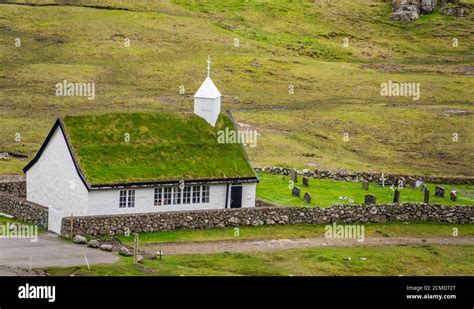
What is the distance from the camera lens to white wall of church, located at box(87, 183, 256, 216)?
7031cm

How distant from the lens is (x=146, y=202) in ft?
237

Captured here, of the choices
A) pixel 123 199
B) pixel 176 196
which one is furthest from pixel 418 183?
pixel 123 199

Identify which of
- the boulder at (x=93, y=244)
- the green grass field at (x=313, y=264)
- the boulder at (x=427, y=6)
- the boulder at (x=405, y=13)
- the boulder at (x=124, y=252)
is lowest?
the green grass field at (x=313, y=264)

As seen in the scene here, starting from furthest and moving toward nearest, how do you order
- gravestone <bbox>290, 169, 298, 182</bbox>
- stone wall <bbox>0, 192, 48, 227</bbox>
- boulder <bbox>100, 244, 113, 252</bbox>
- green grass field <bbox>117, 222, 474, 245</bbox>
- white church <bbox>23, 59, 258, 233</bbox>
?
gravestone <bbox>290, 169, 298, 182</bbox> < white church <bbox>23, 59, 258, 233</bbox> < stone wall <bbox>0, 192, 48, 227</bbox> < green grass field <bbox>117, 222, 474, 245</bbox> < boulder <bbox>100, 244, 113, 252</bbox>

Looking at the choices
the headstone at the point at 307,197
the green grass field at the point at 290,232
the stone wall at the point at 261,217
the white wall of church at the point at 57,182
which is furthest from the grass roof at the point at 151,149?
the headstone at the point at 307,197

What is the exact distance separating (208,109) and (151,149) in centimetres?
562

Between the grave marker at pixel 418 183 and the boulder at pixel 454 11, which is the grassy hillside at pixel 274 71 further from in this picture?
the grave marker at pixel 418 183

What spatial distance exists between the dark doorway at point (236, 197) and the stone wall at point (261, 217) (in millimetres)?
1739

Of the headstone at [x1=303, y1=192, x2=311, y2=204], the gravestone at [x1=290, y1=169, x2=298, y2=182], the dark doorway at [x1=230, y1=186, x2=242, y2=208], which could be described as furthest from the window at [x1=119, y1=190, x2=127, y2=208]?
the gravestone at [x1=290, y1=169, x2=298, y2=182]

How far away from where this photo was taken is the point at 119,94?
4754 inches

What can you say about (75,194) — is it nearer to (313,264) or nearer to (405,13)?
(313,264)

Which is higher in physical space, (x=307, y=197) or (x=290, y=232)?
(x=307, y=197)

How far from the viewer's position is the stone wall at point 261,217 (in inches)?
2699

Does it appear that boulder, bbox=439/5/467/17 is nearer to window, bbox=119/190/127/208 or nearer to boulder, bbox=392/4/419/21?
boulder, bbox=392/4/419/21
